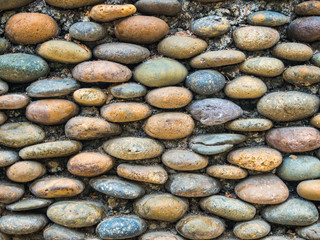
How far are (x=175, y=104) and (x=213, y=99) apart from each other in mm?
212

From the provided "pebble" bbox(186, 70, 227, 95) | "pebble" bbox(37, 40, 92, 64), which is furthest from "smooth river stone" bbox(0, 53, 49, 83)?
"pebble" bbox(186, 70, 227, 95)

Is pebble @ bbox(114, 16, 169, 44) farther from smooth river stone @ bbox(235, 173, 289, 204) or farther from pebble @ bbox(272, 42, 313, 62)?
smooth river stone @ bbox(235, 173, 289, 204)

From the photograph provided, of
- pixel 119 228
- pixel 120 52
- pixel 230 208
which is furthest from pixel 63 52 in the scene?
pixel 230 208

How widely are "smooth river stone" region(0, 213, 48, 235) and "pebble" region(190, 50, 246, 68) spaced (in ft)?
3.97

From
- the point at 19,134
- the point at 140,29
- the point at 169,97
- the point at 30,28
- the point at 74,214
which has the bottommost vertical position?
the point at 74,214

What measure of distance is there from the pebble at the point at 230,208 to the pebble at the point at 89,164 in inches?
23.3

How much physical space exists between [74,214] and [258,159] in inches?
40.3

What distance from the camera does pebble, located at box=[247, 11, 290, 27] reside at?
164 centimetres

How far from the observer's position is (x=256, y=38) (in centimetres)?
163

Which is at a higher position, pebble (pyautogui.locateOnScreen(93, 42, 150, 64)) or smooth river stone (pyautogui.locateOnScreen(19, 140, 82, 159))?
pebble (pyautogui.locateOnScreen(93, 42, 150, 64))

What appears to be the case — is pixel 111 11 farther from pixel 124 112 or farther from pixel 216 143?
pixel 216 143

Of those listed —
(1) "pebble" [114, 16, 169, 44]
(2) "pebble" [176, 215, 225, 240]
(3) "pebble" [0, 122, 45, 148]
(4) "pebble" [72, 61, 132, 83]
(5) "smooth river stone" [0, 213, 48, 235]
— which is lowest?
(5) "smooth river stone" [0, 213, 48, 235]

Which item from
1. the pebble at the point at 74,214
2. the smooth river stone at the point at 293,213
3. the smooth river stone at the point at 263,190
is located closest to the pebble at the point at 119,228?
the pebble at the point at 74,214

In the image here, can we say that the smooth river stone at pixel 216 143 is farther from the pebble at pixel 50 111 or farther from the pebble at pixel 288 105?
the pebble at pixel 50 111
